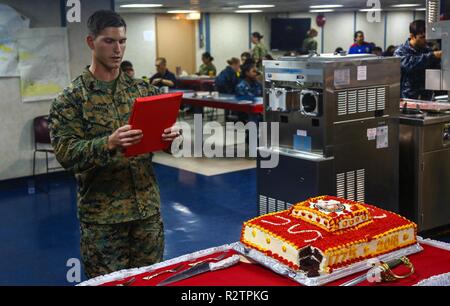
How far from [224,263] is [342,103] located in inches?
104

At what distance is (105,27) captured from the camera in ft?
9.07

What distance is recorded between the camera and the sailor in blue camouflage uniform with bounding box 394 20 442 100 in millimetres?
6426

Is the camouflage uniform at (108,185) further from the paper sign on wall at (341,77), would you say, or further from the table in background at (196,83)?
the table in background at (196,83)

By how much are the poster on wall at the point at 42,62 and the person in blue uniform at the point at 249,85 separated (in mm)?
2977

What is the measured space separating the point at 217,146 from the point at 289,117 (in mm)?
5389

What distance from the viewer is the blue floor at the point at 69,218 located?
17.0 ft

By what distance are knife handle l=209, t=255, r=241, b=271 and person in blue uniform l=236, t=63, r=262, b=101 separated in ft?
24.3

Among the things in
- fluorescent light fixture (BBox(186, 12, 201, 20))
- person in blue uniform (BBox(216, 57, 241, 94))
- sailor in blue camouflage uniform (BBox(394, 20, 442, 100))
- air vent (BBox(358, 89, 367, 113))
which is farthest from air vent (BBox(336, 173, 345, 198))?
fluorescent light fixture (BBox(186, 12, 201, 20))

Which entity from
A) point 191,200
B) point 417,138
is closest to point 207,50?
point 191,200

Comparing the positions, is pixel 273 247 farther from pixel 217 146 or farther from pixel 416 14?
pixel 416 14

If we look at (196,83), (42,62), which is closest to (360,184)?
(42,62)

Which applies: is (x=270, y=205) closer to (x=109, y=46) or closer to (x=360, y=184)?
(x=360, y=184)

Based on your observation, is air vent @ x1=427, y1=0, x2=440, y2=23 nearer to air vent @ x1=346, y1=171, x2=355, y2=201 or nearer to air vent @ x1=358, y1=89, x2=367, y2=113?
air vent @ x1=358, y1=89, x2=367, y2=113

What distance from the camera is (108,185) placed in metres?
2.88
